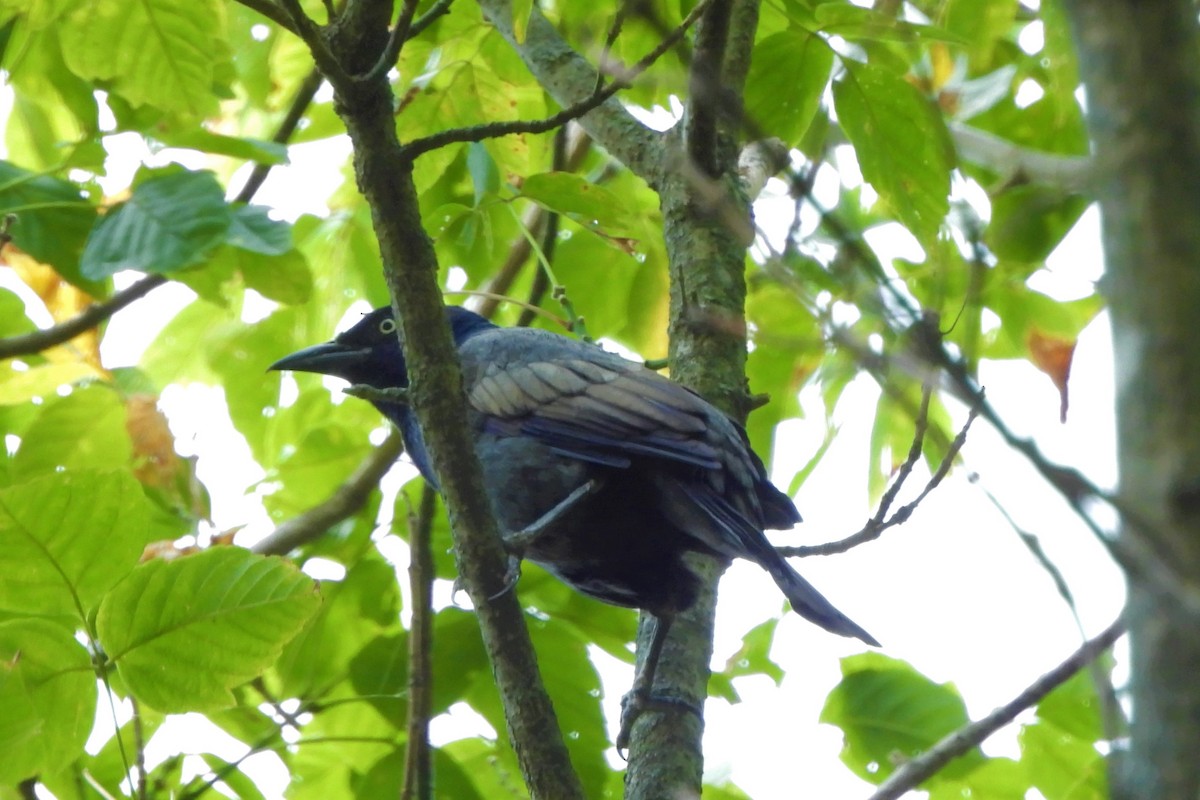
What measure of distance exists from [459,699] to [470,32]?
2.52m

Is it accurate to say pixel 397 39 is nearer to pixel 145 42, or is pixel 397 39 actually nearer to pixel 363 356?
pixel 145 42

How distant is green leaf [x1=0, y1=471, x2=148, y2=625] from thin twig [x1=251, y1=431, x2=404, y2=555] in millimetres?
2386

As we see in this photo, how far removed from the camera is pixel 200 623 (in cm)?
346

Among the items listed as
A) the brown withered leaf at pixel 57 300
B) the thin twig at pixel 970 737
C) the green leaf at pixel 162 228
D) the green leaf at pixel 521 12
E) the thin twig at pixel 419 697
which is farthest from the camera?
the brown withered leaf at pixel 57 300

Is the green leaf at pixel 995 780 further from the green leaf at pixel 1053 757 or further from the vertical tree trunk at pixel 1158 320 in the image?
the vertical tree trunk at pixel 1158 320

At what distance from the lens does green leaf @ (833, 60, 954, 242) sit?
13.1 ft

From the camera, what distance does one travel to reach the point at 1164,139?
1.09 m

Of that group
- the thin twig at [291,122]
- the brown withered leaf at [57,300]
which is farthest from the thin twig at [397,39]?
the thin twig at [291,122]

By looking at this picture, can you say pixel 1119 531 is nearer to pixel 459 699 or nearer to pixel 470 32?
pixel 459 699

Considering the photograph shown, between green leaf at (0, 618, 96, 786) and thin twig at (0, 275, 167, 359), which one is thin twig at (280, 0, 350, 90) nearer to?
green leaf at (0, 618, 96, 786)

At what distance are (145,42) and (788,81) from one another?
2179 mm

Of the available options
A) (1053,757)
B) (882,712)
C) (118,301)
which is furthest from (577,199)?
(118,301)

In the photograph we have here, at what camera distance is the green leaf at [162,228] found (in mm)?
4484

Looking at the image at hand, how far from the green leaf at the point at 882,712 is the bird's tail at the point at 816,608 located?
46cm
